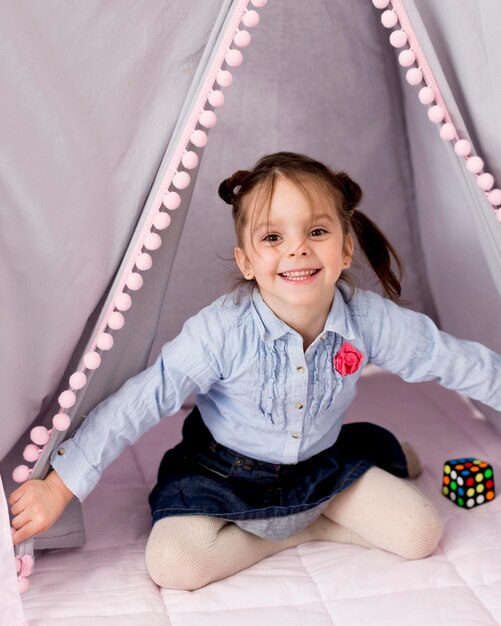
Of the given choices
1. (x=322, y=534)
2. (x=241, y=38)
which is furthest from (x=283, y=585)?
(x=241, y=38)

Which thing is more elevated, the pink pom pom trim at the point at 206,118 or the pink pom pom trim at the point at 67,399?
the pink pom pom trim at the point at 206,118

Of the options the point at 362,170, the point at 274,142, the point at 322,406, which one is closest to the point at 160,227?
the point at 322,406

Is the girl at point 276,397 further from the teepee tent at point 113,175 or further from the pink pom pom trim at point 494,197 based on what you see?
the pink pom pom trim at point 494,197

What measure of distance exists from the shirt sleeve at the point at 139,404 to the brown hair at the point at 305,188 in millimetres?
192

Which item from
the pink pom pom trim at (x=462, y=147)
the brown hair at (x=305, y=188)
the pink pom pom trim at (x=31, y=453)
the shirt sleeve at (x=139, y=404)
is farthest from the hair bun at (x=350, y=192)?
the pink pom pom trim at (x=31, y=453)

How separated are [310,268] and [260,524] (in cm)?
43

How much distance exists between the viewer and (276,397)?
4.91 ft

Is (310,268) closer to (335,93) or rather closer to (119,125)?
(119,125)

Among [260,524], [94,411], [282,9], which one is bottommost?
[260,524]

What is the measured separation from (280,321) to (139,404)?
266 millimetres

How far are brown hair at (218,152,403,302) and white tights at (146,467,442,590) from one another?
1.20 feet

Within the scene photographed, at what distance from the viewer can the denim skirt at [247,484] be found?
4.91 ft

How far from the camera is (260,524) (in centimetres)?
149

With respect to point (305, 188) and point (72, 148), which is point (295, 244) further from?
point (72, 148)
